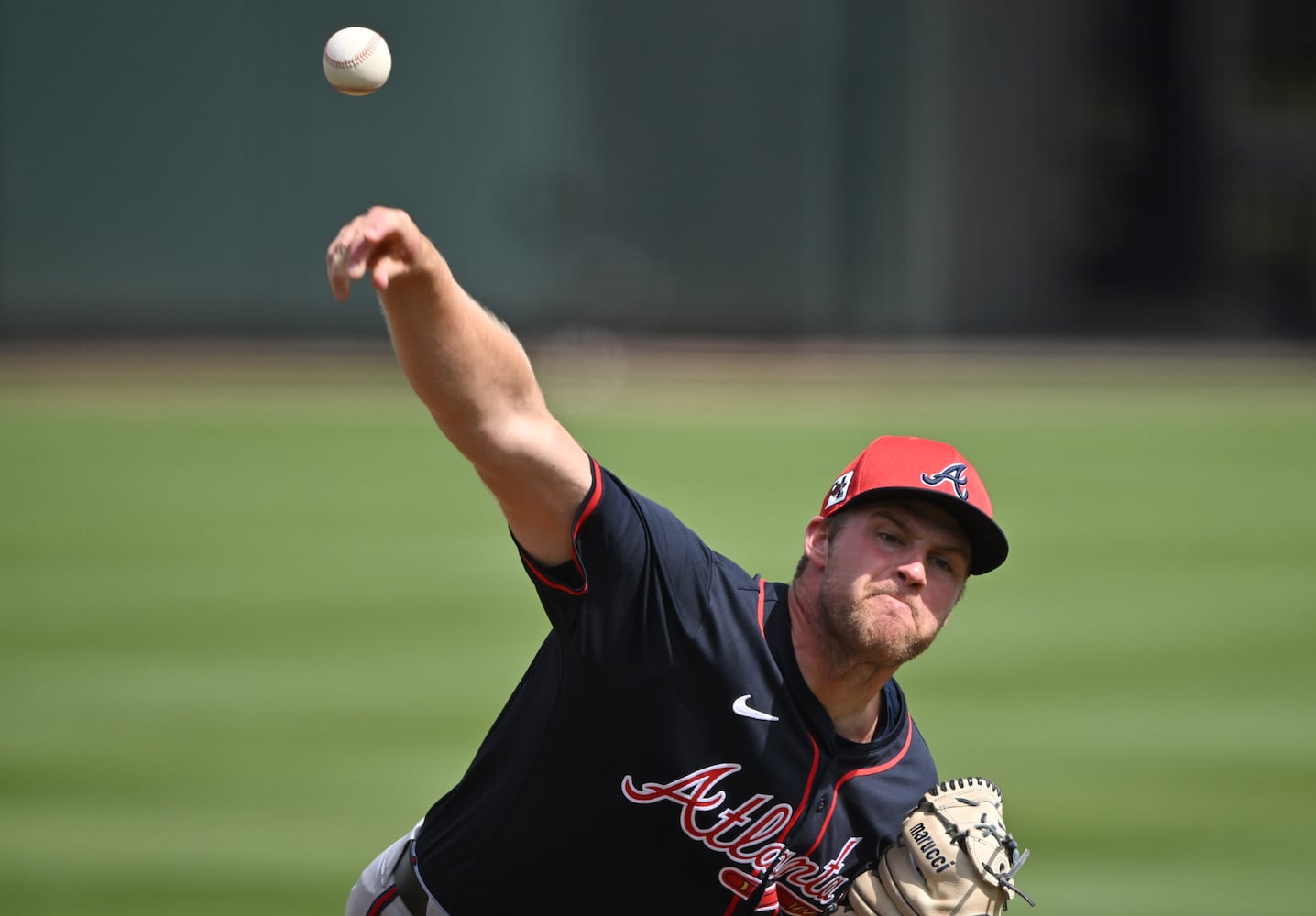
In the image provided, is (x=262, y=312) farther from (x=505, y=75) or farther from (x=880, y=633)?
(x=880, y=633)

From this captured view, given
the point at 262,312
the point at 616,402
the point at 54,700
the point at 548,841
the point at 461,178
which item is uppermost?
the point at 461,178

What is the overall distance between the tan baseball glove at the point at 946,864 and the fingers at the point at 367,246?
1.83m

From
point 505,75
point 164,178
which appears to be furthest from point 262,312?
point 505,75

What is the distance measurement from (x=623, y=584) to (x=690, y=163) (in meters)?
23.7

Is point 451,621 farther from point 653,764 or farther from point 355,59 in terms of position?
point 355,59

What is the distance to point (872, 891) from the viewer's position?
13.0ft

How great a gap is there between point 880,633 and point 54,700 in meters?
5.42

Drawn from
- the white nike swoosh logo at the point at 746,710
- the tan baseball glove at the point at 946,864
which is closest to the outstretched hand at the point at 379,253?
the white nike swoosh logo at the point at 746,710

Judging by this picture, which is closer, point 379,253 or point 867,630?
point 379,253

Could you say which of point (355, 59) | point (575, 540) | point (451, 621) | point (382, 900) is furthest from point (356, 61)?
point (451, 621)

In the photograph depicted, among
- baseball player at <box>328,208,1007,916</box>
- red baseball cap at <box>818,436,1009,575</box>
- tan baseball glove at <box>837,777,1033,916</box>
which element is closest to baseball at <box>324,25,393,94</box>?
baseball player at <box>328,208,1007,916</box>

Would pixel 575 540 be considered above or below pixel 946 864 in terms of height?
above

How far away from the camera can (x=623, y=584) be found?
3359 millimetres

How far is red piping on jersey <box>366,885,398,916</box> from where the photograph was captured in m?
3.86
